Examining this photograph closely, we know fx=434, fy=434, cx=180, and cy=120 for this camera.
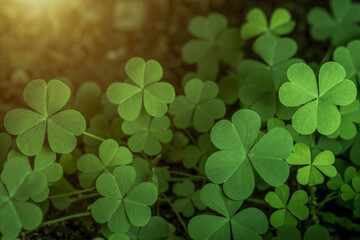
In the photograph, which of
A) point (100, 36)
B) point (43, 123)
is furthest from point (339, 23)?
point (43, 123)

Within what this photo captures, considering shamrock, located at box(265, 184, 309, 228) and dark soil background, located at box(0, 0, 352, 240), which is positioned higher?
dark soil background, located at box(0, 0, 352, 240)

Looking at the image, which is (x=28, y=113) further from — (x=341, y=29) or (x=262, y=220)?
(x=341, y=29)

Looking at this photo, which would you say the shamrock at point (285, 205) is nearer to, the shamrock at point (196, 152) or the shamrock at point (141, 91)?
the shamrock at point (196, 152)

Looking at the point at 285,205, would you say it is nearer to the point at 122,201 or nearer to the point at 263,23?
the point at 122,201

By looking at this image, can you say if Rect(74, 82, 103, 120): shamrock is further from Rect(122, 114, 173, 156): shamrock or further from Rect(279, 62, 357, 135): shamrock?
Rect(279, 62, 357, 135): shamrock

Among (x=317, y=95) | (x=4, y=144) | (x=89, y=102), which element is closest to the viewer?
(x=317, y=95)

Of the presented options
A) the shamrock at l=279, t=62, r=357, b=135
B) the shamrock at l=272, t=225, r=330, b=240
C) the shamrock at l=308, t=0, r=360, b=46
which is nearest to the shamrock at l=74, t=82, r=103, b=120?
the shamrock at l=279, t=62, r=357, b=135

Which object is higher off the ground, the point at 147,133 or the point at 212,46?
the point at 212,46

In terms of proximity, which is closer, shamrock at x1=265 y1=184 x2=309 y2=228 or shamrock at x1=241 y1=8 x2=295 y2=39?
shamrock at x1=265 y1=184 x2=309 y2=228
